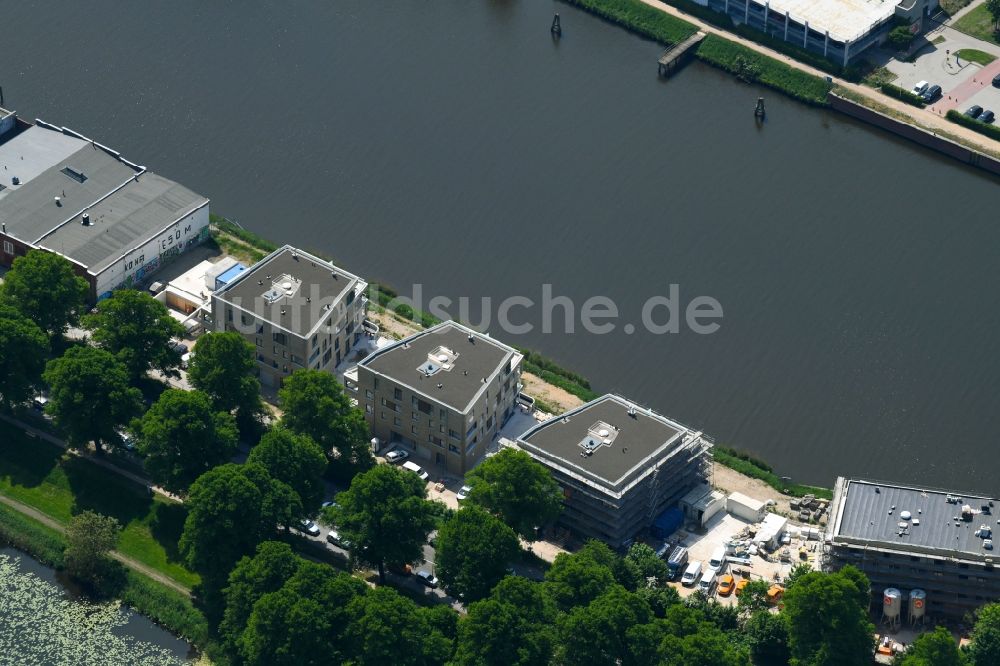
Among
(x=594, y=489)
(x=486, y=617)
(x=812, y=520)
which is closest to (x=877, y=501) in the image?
(x=812, y=520)

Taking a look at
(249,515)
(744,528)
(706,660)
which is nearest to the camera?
(706,660)

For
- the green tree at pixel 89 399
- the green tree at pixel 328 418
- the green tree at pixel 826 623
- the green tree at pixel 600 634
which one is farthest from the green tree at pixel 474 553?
the green tree at pixel 89 399

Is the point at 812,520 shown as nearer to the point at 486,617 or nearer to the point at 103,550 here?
the point at 486,617

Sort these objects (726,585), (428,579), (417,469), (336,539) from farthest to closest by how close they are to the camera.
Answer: (417,469) < (336,539) < (726,585) < (428,579)

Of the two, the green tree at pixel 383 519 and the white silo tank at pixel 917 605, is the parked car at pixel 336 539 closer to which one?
the green tree at pixel 383 519

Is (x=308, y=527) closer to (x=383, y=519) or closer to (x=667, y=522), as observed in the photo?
(x=383, y=519)

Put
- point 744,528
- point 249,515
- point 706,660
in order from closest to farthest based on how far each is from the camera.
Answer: point 706,660
point 249,515
point 744,528

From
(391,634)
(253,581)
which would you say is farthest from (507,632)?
(253,581)
